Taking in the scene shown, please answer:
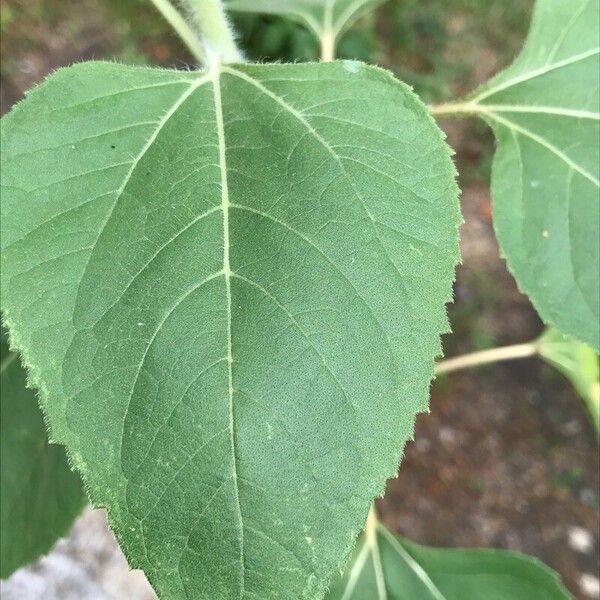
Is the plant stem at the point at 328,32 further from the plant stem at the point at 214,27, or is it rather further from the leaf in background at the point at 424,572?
the leaf in background at the point at 424,572

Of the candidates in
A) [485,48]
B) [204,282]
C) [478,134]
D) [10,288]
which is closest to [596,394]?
[204,282]

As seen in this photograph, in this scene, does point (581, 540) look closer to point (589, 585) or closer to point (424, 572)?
point (589, 585)

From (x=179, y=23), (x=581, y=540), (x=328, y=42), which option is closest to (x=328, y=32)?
(x=328, y=42)

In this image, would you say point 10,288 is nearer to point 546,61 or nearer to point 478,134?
point 546,61

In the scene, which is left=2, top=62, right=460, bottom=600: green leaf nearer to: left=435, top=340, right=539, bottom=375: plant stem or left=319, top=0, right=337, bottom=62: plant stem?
left=319, top=0, right=337, bottom=62: plant stem

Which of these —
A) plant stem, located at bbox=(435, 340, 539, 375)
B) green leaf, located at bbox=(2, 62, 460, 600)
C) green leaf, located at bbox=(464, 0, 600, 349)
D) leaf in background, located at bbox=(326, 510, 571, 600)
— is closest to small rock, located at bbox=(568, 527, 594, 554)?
plant stem, located at bbox=(435, 340, 539, 375)

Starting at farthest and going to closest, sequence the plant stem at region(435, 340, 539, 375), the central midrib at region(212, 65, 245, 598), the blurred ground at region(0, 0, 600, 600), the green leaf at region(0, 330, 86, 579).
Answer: the blurred ground at region(0, 0, 600, 600) → the plant stem at region(435, 340, 539, 375) → the green leaf at region(0, 330, 86, 579) → the central midrib at region(212, 65, 245, 598)

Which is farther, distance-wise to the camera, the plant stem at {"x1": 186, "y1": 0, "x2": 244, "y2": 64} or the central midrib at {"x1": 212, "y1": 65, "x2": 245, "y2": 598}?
the plant stem at {"x1": 186, "y1": 0, "x2": 244, "y2": 64}
